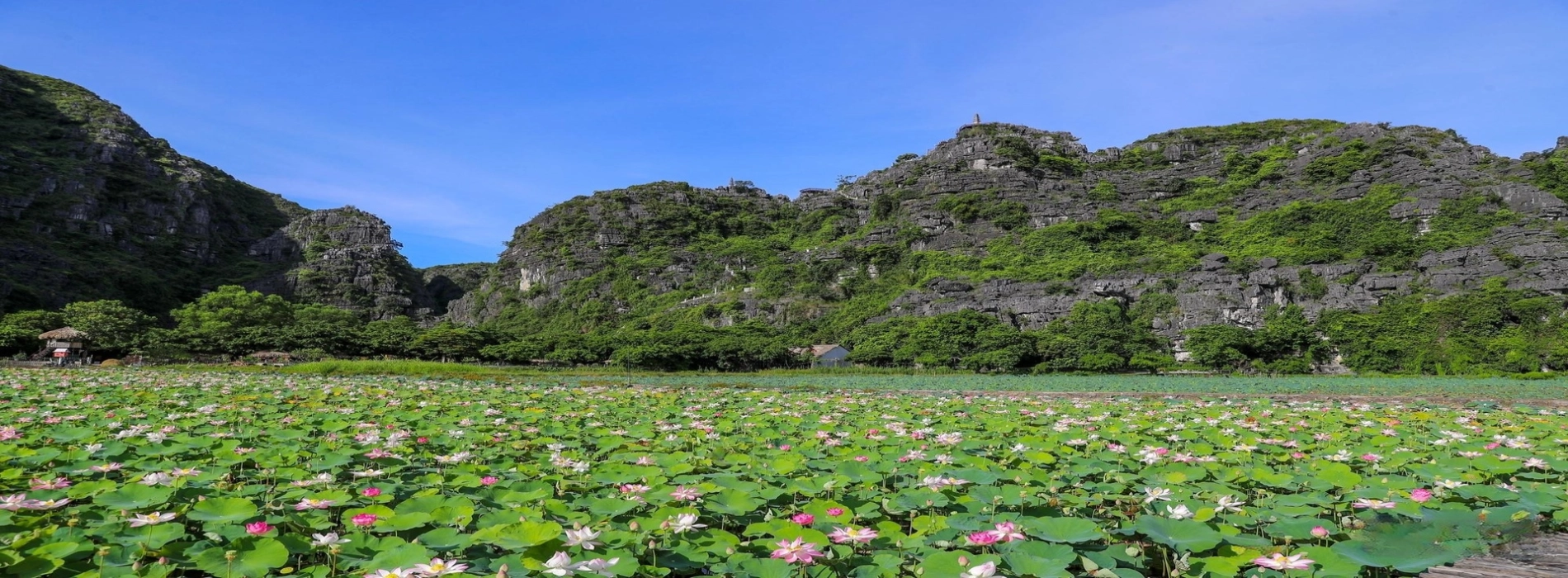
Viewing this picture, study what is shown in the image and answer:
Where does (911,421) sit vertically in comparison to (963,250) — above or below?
below

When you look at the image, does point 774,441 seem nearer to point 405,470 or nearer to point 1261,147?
point 405,470

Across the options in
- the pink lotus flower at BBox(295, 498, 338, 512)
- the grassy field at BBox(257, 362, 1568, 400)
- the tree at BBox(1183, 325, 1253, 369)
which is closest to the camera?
the pink lotus flower at BBox(295, 498, 338, 512)

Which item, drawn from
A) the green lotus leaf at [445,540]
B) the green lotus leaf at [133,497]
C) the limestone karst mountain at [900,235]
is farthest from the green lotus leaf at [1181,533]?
the limestone karst mountain at [900,235]

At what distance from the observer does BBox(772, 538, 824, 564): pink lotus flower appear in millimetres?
2617

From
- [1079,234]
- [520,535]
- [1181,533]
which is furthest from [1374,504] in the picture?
[1079,234]

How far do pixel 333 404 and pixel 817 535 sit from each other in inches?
351

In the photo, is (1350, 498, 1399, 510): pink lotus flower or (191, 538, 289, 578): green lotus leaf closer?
(191, 538, 289, 578): green lotus leaf

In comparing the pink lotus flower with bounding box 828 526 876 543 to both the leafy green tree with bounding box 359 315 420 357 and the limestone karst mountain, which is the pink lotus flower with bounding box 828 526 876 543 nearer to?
the leafy green tree with bounding box 359 315 420 357

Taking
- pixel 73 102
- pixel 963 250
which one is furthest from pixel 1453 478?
pixel 73 102

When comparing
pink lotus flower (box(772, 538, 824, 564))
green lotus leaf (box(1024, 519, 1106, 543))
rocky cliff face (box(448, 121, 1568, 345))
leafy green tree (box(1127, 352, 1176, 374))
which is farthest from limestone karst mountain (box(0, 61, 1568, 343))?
pink lotus flower (box(772, 538, 824, 564))

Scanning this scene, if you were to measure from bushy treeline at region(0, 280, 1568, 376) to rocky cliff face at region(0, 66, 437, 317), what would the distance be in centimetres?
2855

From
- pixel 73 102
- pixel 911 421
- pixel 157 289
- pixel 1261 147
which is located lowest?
pixel 911 421

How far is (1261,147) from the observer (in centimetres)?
8275

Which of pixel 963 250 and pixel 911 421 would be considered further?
pixel 963 250
